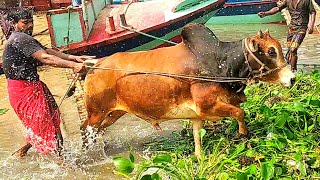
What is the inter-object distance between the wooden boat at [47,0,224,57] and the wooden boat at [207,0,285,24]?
173 inches

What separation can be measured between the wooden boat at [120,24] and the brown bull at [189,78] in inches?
81.6

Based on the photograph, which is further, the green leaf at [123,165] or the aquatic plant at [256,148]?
the aquatic plant at [256,148]

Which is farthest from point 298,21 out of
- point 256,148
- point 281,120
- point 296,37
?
point 256,148

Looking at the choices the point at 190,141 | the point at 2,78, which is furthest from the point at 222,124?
the point at 2,78

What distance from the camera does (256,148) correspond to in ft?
14.3

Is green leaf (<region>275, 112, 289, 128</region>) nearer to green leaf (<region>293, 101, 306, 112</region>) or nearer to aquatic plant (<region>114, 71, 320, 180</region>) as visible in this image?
aquatic plant (<region>114, 71, 320, 180</region>)

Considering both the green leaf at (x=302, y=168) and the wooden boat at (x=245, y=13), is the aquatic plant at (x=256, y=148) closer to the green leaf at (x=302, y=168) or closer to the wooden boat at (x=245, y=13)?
the green leaf at (x=302, y=168)

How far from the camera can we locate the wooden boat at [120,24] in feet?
26.9

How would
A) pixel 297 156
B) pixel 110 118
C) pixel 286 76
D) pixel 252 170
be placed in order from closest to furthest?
pixel 252 170
pixel 297 156
pixel 286 76
pixel 110 118

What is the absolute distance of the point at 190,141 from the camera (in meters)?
5.26

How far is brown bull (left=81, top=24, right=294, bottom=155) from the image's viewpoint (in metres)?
4.34

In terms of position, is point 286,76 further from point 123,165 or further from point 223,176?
point 123,165

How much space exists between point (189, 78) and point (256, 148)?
3.04 feet

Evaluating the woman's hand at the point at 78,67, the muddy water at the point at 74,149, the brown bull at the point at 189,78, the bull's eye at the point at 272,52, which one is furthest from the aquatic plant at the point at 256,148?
the woman's hand at the point at 78,67
